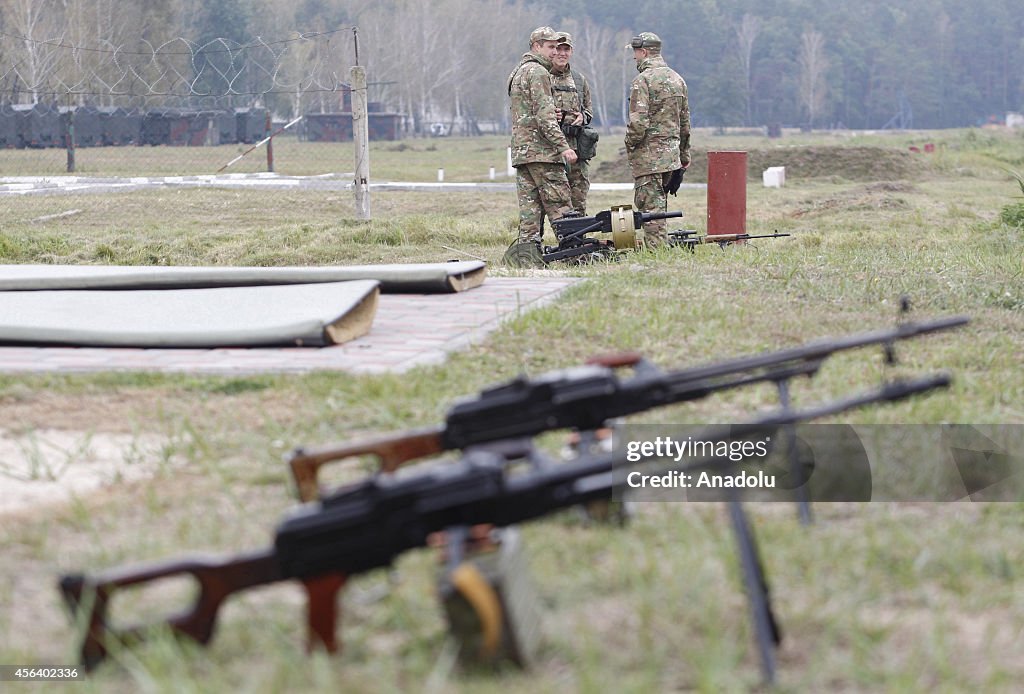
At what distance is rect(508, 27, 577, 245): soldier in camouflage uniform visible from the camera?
9930 mm

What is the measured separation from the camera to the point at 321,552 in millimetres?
2316

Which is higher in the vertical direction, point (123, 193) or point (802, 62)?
point (802, 62)

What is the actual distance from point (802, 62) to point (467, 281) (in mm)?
112881

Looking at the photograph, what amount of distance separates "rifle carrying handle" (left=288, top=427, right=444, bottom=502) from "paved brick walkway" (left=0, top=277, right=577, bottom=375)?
150 centimetres

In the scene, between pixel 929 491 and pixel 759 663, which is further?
pixel 929 491

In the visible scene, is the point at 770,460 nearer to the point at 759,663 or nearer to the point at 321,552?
the point at 759,663

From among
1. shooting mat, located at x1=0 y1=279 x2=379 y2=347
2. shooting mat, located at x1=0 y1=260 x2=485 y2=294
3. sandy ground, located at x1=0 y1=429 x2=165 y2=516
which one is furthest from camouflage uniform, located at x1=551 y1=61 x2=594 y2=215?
sandy ground, located at x1=0 y1=429 x2=165 y2=516

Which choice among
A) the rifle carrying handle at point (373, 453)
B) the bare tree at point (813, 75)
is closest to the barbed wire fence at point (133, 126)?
the rifle carrying handle at point (373, 453)

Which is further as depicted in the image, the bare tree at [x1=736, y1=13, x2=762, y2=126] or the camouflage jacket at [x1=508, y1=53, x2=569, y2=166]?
the bare tree at [x1=736, y1=13, x2=762, y2=126]

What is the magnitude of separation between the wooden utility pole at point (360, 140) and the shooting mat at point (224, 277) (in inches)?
283

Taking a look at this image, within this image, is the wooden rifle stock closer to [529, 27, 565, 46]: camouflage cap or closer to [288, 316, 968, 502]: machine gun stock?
[288, 316, 968, 502]: machine gun stock

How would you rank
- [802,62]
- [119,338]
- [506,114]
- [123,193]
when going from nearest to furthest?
[119,338] < [123,193] < [506,114] < [802,62]

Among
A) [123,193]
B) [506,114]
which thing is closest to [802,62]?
[506,114]

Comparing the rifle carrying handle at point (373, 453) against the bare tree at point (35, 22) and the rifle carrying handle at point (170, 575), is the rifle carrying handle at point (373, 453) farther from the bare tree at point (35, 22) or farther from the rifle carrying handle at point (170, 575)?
the bare tree at point (35, 22)
